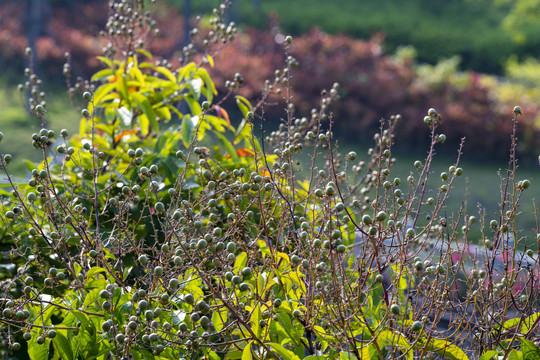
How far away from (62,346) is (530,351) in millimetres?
1162

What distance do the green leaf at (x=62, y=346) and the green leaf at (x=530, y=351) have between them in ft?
3.70

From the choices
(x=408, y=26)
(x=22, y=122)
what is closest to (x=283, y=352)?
(x=22, y=122)

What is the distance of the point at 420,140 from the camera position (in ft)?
34.4

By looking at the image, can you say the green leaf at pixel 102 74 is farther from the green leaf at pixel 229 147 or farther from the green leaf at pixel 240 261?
the green leaf at pixel 240 261

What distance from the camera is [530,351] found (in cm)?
153

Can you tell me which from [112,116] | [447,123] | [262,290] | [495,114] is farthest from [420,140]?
[262,290]

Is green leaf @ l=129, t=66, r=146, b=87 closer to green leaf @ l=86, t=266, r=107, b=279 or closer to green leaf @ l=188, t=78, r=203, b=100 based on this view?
green leaf @ l=188, t=78, r=203, b=100

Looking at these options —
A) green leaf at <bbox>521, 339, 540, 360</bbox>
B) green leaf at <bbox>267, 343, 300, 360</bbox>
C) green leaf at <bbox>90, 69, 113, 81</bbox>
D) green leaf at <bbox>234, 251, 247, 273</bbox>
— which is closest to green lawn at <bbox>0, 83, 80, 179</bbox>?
green leaf at <bbox>90, 69, 113, 81</bbox>

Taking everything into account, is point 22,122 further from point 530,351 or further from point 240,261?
point 530,351

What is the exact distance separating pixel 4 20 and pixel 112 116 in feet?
41.4

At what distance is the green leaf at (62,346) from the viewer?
1542mm

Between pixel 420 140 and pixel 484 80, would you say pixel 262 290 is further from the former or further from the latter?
pixel 484 80

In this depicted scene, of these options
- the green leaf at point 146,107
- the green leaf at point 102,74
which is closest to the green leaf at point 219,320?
the green leaf at point 146,107

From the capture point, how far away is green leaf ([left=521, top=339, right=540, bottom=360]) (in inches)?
59.9
